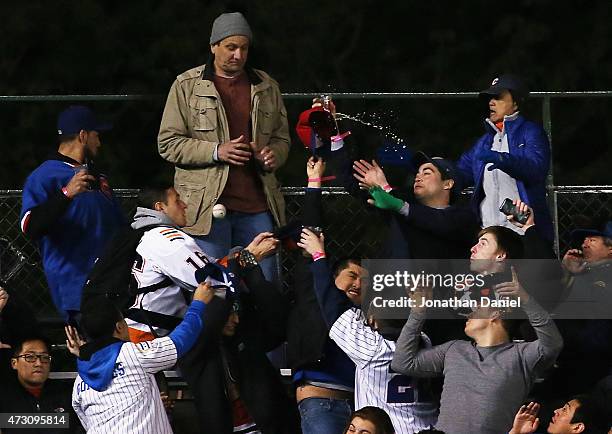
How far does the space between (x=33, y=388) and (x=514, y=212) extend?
2.85m

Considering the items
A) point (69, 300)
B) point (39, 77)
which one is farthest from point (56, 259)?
point (39, 77)

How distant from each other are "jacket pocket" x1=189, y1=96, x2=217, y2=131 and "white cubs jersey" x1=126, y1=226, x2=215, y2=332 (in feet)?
3.86

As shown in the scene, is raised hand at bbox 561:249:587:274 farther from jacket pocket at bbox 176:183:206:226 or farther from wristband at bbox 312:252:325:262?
jacket pocket at bbox 176:183:206:226

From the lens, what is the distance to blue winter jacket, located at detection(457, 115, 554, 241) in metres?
12.1

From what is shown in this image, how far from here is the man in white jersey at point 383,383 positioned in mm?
11086

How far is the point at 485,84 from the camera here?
64.4 ft

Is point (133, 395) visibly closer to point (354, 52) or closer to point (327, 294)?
point (327, 294)

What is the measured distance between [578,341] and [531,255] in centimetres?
55

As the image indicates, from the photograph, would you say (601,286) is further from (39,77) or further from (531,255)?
(39,77)

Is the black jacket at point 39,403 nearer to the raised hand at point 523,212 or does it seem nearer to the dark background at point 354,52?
the raised hand at point 523,212

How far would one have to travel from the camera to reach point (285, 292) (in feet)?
42.2

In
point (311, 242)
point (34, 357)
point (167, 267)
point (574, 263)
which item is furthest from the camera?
point (574, 263)

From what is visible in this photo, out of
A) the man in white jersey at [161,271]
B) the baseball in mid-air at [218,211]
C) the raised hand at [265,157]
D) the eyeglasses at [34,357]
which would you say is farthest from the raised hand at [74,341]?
the raised hand at [265,157]

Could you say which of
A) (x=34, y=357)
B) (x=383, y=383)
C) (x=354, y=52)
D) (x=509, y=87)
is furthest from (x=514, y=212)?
(x=354, y=52)
